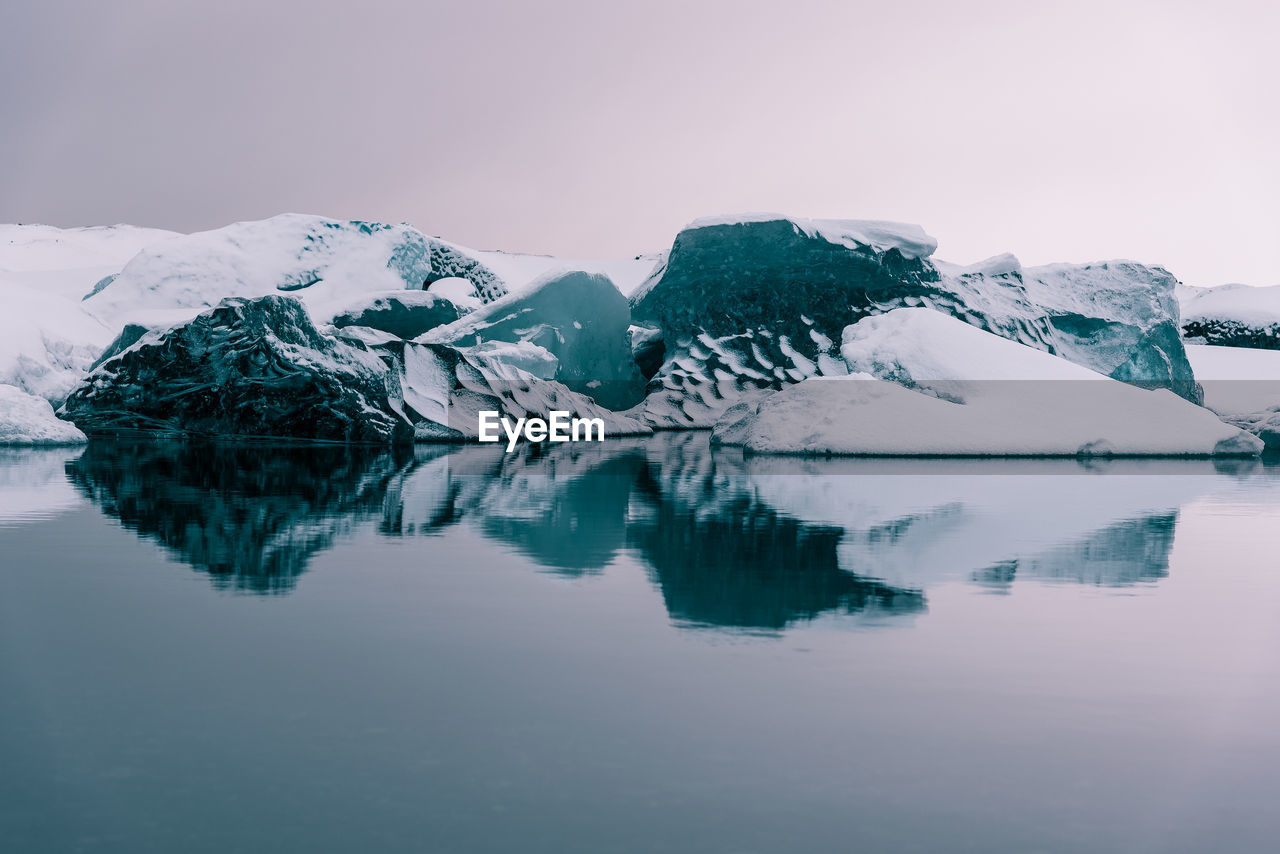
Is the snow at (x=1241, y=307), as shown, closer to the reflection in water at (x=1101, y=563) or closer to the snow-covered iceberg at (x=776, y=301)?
the snow-covered iceberg at (x=776, y=301)

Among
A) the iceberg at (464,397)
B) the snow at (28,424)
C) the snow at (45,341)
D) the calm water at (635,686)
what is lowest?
the calm water at (635,686)

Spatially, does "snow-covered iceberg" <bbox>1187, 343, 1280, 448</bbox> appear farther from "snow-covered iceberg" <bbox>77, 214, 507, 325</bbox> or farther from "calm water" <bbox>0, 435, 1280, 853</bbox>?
"snow-covered iceberg" <bbox>77, 214, 507, 325</bbox>

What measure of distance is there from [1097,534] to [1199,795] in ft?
12.7

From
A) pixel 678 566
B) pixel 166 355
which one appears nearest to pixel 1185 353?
pixel 166 355

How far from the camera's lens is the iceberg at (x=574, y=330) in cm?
2305

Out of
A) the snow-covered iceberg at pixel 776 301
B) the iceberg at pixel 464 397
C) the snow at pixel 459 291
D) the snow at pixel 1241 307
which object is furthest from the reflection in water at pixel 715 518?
A: the snow at pixel 1241 307

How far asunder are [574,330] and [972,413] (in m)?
12.0

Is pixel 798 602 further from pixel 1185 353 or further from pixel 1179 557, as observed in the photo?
pixel 1185 353

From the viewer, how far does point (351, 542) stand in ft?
17.5

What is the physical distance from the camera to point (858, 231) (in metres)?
23.0

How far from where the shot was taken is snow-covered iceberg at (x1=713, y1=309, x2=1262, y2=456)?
41.4 ft

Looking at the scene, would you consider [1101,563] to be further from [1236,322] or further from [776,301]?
[1236,322]

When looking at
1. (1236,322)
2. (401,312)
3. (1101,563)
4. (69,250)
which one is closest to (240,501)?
(1101,563)

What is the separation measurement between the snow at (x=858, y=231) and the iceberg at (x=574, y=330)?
2714mm
